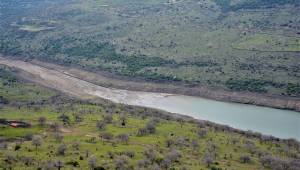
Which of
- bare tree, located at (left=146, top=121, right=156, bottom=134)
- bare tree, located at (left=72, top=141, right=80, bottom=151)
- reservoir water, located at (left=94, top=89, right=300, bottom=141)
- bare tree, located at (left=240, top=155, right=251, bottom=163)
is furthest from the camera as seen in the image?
reservoir water, located at (left=94, top=89, right=300, bottom=141)

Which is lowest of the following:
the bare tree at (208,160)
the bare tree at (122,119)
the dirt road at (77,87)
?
the dirt road at (77,87)

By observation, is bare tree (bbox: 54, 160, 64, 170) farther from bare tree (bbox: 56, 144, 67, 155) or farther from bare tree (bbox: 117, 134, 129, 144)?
bare tree (bbox: 117, 134, 129, 144)

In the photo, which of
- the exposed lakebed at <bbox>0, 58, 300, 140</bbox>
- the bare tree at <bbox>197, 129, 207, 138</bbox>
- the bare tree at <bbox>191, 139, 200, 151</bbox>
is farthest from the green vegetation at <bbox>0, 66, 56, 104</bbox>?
the bare tree at <bbox>191, 139, 200, 151</bbox>

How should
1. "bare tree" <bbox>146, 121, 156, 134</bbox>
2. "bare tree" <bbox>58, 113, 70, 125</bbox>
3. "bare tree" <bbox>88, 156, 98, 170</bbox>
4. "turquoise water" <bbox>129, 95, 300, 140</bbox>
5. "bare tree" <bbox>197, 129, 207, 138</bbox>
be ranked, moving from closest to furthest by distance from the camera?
"bare tree" <bbox>88, 156, 98, 170</bbox> → "bare tree" <bbox>197, 129, 207, 138</bbox> → "bare tree" <bbox>146, 121, 156, 134</bbox> → "bare tree" <bbox>58, 113, 70, 125</bbox> → "turquoise water" <bbox>129, 95, 300, 140</bbox>

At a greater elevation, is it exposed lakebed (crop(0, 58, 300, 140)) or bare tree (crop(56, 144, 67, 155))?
bare tree (crop(56, 144, 67, 155))

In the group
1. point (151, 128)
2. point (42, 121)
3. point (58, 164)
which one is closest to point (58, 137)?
point (42, 121)

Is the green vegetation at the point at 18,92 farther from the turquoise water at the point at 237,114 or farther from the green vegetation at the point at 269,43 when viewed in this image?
the green vegetation at the point at 269,43

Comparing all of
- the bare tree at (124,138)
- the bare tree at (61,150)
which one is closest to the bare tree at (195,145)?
the bare tree at (124,138)
